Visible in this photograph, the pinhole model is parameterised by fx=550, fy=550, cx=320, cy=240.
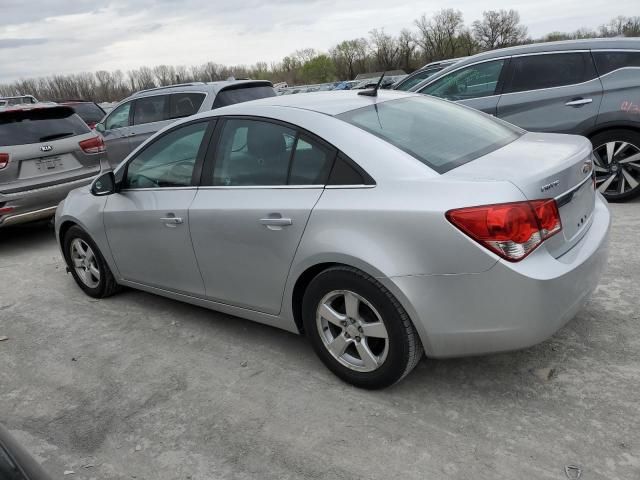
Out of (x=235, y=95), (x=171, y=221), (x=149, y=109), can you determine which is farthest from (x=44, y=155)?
(x=171, y=221)

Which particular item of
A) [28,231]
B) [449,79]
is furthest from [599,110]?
[28,231]

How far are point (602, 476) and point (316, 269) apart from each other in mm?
1587

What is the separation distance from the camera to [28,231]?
763 centimetres

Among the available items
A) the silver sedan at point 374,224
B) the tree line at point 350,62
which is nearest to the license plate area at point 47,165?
the silver sedan at point 374,224

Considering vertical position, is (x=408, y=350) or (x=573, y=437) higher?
(x=408, y=350)

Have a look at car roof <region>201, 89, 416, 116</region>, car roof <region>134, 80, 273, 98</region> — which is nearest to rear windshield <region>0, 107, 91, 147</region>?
car roof <region>134, 80, 273, 98</region>

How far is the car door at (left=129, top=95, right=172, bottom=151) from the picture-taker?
895 cm

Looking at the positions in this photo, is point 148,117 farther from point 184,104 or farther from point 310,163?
point 310,163

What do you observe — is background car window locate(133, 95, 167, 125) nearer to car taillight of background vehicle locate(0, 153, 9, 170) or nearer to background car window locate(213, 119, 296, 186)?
car taillight of background vehicle locate(0, 153, 9, 170)

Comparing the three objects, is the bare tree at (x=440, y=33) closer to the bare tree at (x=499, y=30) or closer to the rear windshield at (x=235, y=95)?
the bare tree at (x=499, y=30)

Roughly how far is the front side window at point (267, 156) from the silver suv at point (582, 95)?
13.0 feet

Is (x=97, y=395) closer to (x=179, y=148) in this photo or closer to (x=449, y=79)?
(x=179, y=148)

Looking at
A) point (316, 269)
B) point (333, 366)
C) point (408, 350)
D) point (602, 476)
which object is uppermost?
point (316, 269)

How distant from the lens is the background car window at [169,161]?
3.65 m
